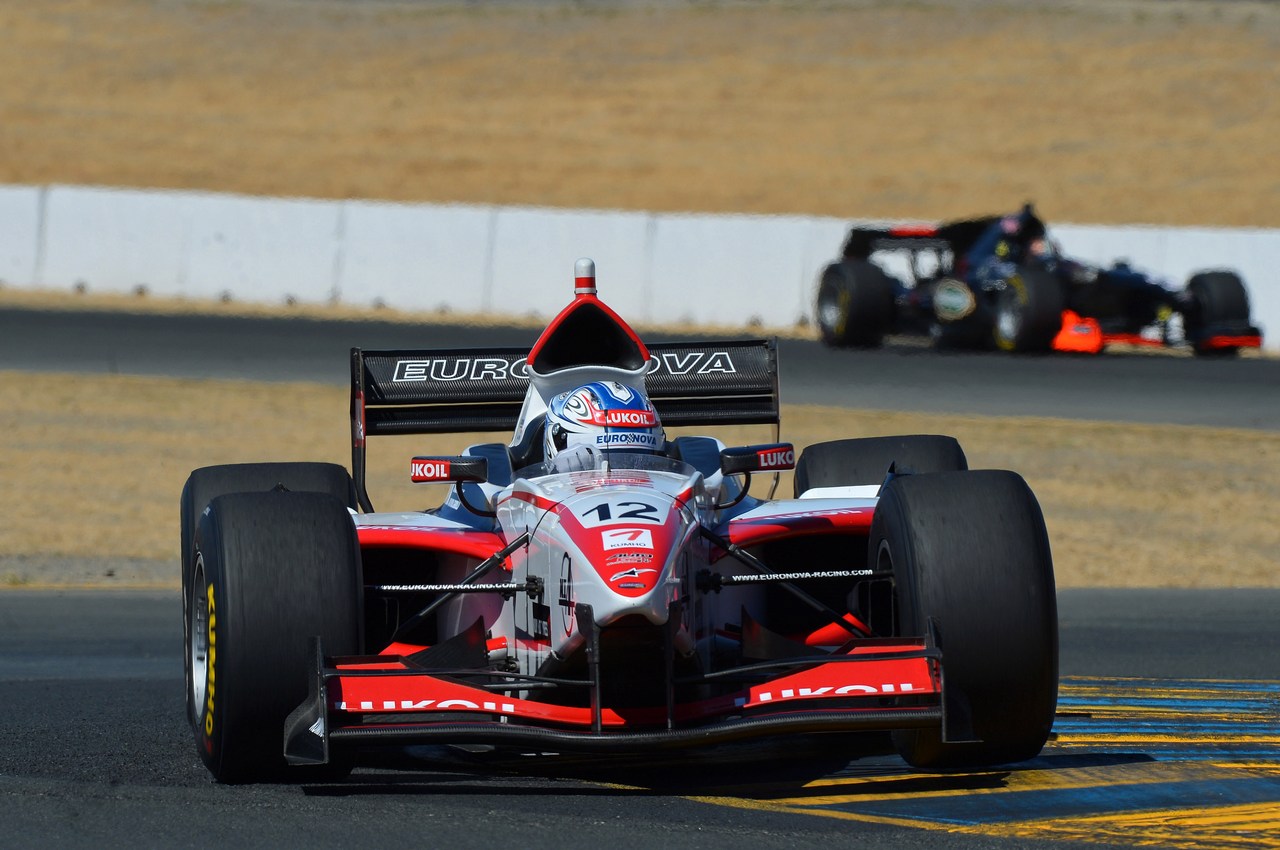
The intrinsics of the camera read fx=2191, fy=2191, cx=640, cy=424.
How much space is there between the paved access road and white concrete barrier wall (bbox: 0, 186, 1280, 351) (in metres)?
1.65

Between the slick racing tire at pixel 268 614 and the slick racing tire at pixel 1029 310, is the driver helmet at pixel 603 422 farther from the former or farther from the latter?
the slick racing tire at pixel 1029 310

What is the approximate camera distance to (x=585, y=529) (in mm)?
6676

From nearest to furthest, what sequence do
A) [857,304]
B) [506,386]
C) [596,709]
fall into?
[596,709], [506,386], [857,304]

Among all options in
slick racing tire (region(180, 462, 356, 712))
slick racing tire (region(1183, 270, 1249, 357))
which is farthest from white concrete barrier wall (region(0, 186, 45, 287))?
slick racing tire (region(180, 462, 356, 712))

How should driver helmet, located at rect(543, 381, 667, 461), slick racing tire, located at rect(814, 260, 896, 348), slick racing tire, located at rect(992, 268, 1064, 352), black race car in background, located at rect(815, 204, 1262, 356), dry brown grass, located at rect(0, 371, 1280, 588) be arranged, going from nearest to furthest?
1. driver helmet, located at rect(543, 381, 667, 461)
2. dry brown grass, located at rect(0, 371, 1280, 588)
3. black race car in background, located at rect(815, 204, 1262, 356)
4. slick racing tire, located at rect(992, 268, 1064, 352)
5. slick racing tire, located at rect(814, 260, 896, 348)

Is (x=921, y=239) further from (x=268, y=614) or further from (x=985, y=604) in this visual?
(x=268, y=614)

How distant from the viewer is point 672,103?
4972cm

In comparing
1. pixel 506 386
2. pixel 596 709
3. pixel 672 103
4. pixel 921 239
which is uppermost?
pixel 672 103

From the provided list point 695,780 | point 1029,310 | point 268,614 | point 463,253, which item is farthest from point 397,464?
point 268,614

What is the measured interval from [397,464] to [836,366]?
246 inches

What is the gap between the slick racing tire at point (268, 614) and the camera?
6641 millimetres

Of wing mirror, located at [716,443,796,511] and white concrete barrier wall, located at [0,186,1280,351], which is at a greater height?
white concrete barrier wall, located at [0,186,1280,351]

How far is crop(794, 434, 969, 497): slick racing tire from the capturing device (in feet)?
29.4

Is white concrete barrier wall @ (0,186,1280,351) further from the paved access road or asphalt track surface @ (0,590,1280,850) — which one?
asphalt track surface @ (0,590,1280,850)
